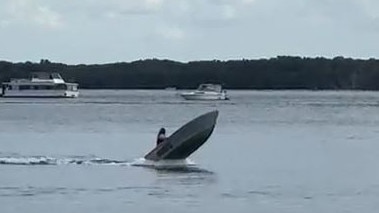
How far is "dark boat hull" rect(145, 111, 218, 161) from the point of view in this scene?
134 ft

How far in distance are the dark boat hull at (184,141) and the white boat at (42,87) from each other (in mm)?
125194

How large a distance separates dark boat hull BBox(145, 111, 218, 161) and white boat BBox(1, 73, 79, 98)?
125194mm

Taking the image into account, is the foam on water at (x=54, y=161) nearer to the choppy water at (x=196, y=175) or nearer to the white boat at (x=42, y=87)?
the choppy water at (x=196, y=175)

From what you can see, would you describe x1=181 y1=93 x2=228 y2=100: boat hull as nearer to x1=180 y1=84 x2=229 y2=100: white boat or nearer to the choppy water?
x1=180 y1=84 x2=229 y2=100: white boat

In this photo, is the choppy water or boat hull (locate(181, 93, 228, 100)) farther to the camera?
boat hull (locate(181, 93, 228, 100))

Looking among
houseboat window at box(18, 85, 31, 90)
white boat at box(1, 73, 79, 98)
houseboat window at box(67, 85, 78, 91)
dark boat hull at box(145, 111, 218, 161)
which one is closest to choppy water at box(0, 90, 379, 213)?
dark boat hull at box(145, 111, 218, 161)

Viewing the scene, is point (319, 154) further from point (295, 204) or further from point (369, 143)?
point (295, 204)

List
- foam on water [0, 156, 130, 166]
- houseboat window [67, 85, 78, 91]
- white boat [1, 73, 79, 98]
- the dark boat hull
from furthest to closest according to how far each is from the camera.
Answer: houseboat window [67, 85, 78, 91] → white boat [1, 73, 79, 98] → foam on water [0, 156, 130, 166] → the dark boat hull

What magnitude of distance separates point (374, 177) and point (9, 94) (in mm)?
142973

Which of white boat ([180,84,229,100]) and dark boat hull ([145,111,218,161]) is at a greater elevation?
dark boat hull ([145,111,218,161])

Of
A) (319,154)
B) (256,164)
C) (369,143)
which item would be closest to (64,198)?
(256,164)

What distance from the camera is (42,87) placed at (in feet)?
554

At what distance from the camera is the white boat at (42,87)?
168 m

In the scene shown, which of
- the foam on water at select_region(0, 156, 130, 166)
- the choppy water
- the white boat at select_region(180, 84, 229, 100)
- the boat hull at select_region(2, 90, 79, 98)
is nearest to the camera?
the choppy water
